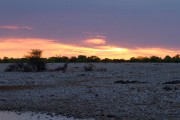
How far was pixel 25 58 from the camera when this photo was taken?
50.4 m

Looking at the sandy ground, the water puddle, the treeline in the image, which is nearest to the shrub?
the treeline

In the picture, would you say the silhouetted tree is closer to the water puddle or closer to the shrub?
the shrub

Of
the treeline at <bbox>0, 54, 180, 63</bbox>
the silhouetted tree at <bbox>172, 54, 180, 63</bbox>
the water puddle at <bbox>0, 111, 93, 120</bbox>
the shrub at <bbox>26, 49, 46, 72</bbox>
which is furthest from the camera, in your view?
the treeline at <bbox>0, 54, 180, 63</bbox>

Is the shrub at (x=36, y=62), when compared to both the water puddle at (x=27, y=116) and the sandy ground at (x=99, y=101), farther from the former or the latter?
the water puddle at (x=27, y=116)

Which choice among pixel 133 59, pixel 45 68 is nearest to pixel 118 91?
pixel 45 68

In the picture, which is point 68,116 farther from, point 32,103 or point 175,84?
point 175,84

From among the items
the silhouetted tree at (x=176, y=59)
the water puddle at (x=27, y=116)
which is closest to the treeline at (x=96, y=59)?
the silhouetted tree at (x=176, y=59)

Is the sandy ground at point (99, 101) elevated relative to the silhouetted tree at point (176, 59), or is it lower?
lower

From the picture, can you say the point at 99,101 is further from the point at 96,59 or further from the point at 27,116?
the point at 96,59

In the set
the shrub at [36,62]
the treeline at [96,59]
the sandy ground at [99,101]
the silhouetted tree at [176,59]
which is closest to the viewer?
the sandy ground at [99,101]

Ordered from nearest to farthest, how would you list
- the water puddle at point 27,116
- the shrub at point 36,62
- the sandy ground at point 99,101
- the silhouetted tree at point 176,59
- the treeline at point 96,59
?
the water puddle at point 27,116
the sandy ground at point 99,101
the shrub at point 36,62
the silhouetted tree at point 176,59
the treeline at point 96,59

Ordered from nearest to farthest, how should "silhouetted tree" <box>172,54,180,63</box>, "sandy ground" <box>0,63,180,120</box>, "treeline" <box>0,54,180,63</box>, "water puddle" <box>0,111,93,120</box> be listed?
"water puddle" <box>0,111,93,120</box>, "sandy ground" <box>0,63,180,120</box>, "silhouetted tree" <box>172,54,180,63</box>, "treeline" <box>0,54,180,63</box>

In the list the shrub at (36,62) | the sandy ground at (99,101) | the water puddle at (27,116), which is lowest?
the water puddle at (27,116)

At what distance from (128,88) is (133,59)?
3655 cm
